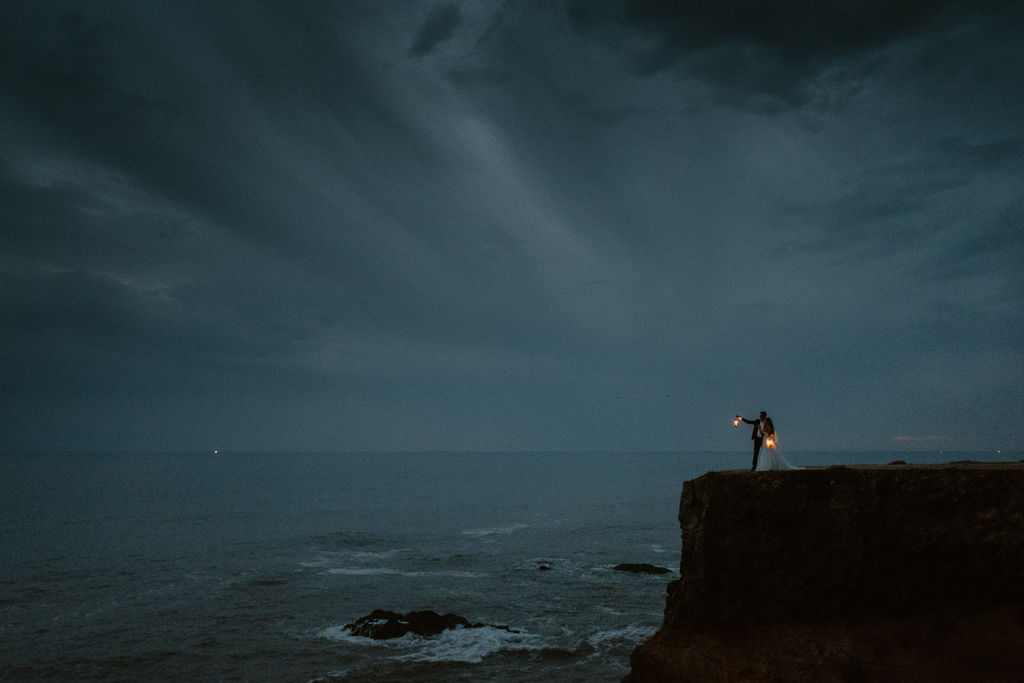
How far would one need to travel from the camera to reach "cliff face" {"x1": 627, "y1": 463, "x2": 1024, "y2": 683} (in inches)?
538

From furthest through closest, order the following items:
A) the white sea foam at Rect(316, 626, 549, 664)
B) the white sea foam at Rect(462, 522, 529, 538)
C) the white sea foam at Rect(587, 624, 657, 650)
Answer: the white sea foam at Rect(462, 522, 529, 538) < the white sea foam at Rect(587, 624, 657, 650) < the white sea foam at Rect(316, 626, 549, 664)

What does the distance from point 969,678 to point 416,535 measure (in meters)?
53.9

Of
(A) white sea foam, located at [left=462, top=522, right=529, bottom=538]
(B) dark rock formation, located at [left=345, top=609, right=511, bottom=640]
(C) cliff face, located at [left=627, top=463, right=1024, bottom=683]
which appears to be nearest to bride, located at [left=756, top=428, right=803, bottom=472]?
(C) cliff face, located at [left=627, top=463, right=1024, bottom=683]

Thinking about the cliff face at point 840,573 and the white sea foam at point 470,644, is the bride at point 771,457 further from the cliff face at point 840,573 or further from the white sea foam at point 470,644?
the white sea foam at point 470,644

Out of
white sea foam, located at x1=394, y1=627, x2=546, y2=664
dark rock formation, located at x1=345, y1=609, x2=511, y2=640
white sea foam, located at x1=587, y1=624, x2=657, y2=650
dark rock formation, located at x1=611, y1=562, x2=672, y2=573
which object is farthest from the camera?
dark rock formation, located at x1=611, y1=562, x2=672, y2=573

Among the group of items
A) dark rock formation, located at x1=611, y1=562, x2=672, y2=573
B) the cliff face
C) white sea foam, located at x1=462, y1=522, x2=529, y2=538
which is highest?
the cliff face

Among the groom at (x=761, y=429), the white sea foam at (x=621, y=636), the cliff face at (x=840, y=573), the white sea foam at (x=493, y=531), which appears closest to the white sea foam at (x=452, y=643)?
the white sea foam at (x=621, y=636)

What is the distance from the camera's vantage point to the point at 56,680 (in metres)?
23.3

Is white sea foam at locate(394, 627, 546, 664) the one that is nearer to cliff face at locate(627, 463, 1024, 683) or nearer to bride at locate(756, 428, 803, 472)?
cliff face at locate(627, 463, 1024, 683)

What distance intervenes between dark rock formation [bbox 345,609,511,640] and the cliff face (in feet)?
53.9

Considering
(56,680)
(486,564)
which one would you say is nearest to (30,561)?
(56,680)

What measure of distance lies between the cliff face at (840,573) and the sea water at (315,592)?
1101cm

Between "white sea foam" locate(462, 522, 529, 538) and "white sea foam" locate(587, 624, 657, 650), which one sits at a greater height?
"white sea foam" locate(587, 624, 657, 650)

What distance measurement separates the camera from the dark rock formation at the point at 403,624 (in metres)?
28.1
